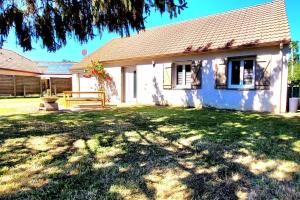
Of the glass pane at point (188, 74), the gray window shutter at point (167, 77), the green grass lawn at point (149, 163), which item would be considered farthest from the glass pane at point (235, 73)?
the green grass lawn at point (149, 163)

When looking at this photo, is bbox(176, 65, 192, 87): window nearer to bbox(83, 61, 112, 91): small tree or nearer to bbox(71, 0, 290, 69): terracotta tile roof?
bbox(71, 0, 290, 69): terracotta tile roof

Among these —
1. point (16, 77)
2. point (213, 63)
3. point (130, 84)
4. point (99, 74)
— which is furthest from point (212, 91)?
point (16, 77)

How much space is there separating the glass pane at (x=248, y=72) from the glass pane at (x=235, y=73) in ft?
0.95

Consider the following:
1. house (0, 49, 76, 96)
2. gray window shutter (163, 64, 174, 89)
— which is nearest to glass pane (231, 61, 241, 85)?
gray window shutter (163, 64, 174, 89)

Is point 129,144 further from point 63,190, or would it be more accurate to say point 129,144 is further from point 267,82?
point 267,82

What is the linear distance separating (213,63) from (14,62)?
20968 millimetres

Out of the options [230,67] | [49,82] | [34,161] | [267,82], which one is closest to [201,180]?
[34,161]

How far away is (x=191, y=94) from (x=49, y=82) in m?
16.0

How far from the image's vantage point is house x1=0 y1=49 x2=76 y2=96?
65.2 feet

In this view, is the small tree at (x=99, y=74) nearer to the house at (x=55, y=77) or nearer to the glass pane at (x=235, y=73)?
the house at (x=55, y=77)

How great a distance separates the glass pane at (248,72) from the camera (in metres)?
9.86

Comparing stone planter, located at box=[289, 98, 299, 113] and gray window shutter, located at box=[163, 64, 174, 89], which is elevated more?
gray window shutter, located at box=[163, 64, 174, 89]

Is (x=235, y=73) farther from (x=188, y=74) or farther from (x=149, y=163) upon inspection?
(x=149, y=163)

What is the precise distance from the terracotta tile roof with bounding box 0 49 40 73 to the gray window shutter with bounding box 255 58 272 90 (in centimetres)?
2038
